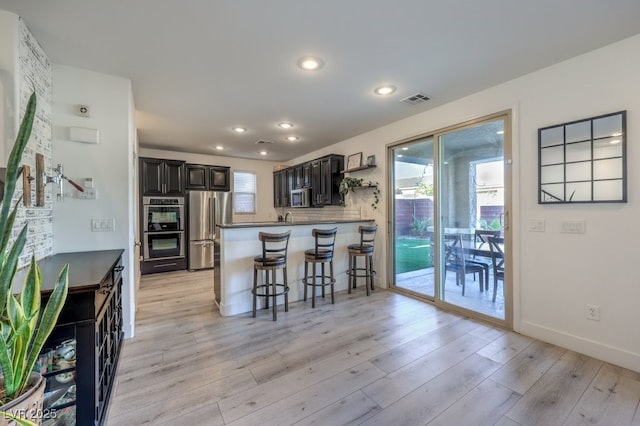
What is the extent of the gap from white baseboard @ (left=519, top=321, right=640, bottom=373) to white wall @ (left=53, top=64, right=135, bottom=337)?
3.91 m

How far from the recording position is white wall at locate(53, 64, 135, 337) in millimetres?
Result: 2473

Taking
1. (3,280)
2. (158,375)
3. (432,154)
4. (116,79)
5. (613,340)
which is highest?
(116,79)

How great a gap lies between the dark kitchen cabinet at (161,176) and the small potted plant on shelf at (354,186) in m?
3.25

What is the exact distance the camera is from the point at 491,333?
2.72 meters

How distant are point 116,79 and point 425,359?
3.80 metres

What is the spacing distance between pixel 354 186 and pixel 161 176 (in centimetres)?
372

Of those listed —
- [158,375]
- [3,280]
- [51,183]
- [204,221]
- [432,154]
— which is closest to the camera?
[3,280]

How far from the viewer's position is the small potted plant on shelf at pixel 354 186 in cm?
444

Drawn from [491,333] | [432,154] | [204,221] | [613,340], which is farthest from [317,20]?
[204,221]

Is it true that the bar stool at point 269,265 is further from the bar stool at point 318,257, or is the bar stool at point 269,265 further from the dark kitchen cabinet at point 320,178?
the dark kitchen cabinet at point 320,178

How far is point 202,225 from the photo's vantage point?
5676mm

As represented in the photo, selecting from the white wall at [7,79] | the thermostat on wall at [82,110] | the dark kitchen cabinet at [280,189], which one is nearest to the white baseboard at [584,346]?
the white wall at [7,79]

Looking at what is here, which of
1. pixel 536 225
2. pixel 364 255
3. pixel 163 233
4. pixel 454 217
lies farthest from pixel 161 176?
pixel 536 225

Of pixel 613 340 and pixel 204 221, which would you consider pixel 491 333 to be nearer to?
pixel 613 340
